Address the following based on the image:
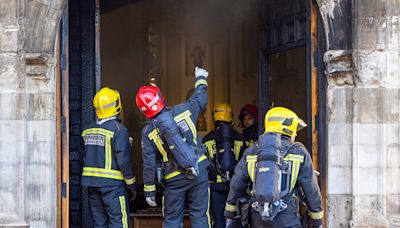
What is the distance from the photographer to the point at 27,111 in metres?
9.02

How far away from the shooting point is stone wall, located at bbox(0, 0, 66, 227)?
8.94m

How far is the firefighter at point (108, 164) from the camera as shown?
9.52m

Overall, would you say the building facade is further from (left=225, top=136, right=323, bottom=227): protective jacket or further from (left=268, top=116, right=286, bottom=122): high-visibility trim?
(left=268, top=116, right=286, bottom=122): high-visibility trim

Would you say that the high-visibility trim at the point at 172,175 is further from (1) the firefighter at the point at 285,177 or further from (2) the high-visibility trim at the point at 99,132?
(1) the firefighter at the point at 285,177

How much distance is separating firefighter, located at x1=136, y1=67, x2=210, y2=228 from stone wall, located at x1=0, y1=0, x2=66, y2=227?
0.95 metres

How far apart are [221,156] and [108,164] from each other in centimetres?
145

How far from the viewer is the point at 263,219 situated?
793 centimetres

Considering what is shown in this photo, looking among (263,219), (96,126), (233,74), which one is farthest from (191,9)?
(263,219)

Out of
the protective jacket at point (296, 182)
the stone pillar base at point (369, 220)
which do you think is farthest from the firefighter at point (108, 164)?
the stone pillar base at point (369, 220)

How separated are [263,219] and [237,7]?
23.7 ft

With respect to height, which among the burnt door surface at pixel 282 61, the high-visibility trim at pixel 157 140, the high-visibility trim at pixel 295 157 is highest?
the burnt door surface at pixel 282 61

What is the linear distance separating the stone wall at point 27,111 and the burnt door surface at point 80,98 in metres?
1.26

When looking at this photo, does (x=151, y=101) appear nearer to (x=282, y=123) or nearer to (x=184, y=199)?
(x=184, y=199)

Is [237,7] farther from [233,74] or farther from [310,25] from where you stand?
[310,25]
